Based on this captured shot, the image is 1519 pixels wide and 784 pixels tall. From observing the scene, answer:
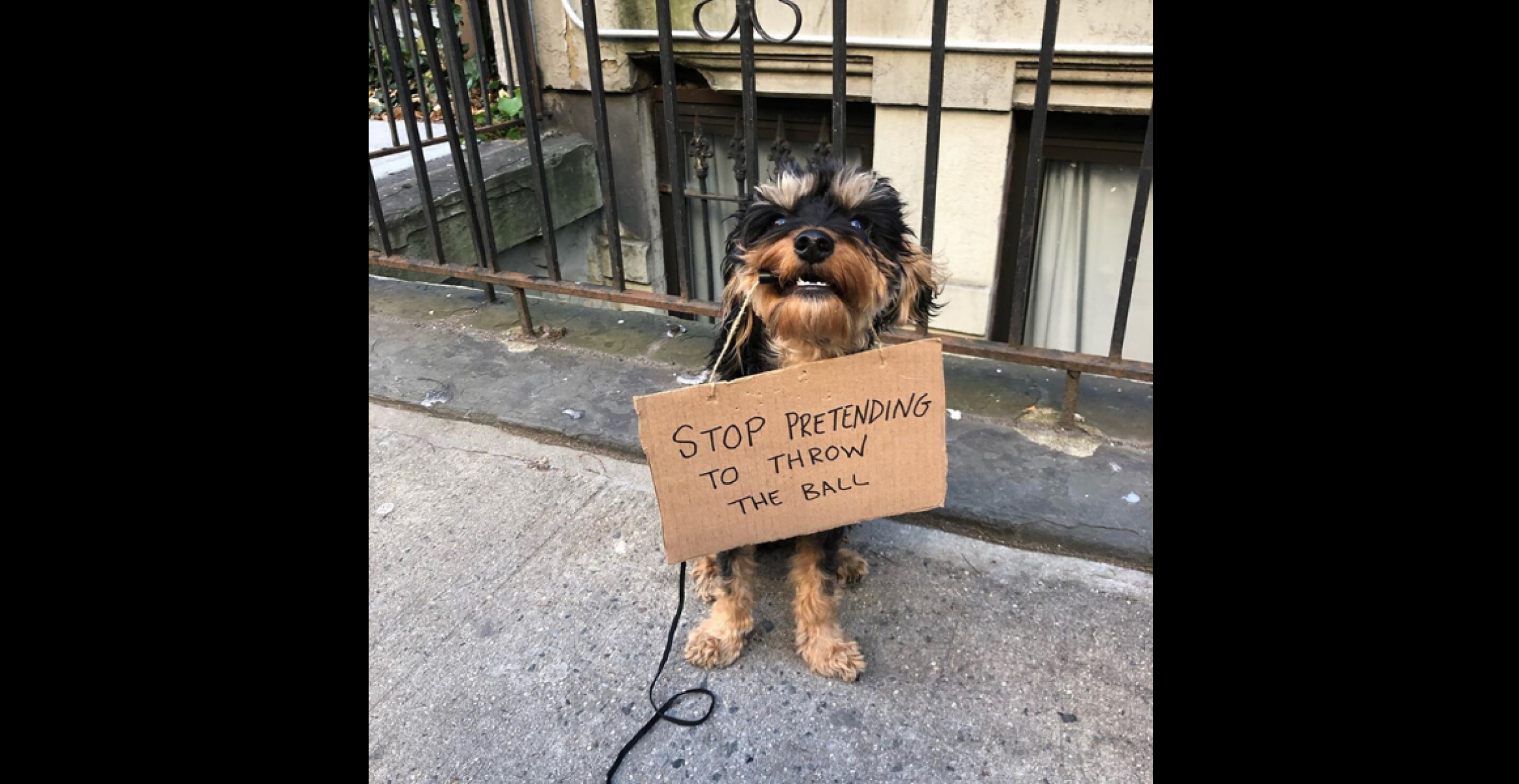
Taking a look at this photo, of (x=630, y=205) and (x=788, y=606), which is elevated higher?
(x=630, y=205)

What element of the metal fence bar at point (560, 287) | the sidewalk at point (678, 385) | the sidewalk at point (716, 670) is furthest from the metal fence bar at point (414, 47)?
the sidewalk at point (716, 670)

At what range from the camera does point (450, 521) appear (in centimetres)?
269

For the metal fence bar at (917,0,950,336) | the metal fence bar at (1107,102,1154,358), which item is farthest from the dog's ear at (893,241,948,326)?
the metal fence bar at (1107,102,1154,358)

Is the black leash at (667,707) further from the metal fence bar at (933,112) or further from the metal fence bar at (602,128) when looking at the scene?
the metal fence bar at (602,128)

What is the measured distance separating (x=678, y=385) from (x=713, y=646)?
4.89 ft

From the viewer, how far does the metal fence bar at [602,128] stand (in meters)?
2.94

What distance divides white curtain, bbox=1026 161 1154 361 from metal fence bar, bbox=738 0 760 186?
230cm

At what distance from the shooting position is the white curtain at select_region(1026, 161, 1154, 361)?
14.3 ft

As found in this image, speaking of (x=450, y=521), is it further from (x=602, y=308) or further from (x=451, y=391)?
(x=602, y=308)

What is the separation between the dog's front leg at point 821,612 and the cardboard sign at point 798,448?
188mm

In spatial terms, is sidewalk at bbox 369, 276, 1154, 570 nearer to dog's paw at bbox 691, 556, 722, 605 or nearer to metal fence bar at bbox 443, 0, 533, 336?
metal fence bar at bbox 443, 0, 533, 336
